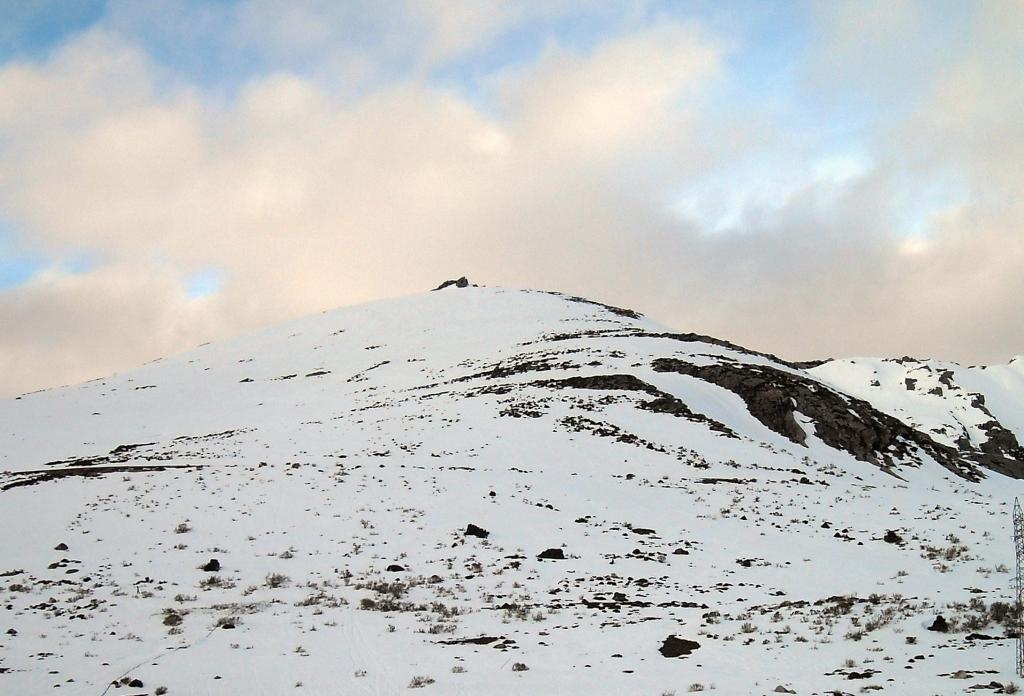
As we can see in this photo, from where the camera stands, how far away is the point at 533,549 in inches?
790

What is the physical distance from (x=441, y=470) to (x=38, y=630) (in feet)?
60.3

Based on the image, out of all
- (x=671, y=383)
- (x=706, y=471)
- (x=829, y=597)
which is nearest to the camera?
(x=829, y=597)

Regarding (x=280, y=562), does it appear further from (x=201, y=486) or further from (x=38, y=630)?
(x=201, y=486)

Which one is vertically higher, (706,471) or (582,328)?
(582,328)

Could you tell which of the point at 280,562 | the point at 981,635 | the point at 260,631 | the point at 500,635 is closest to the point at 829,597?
the point at 981,635

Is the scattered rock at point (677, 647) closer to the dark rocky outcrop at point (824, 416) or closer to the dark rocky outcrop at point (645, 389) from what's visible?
the dark rocky outcrop at point (645, 389)

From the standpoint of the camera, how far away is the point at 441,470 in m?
30.2

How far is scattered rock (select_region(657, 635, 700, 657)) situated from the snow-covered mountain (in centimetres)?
6

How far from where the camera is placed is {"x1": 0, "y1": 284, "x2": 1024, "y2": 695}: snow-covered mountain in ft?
35.6

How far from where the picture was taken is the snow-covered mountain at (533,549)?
1084 centimetres

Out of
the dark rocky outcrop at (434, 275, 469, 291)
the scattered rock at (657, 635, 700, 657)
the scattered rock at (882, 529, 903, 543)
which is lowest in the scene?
the scattered rock at (657, 635, 700, 657)

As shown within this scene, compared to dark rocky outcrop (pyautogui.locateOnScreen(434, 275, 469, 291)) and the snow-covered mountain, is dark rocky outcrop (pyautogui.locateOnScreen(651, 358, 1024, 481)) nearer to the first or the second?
the snow-covered mountain

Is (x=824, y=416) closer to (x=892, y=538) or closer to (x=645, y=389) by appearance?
(x=645, y=389)

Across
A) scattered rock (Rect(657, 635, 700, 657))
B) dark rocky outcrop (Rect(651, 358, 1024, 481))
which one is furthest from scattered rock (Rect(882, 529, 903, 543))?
dark rocky outcrop (Rect(651, 358, 1024, 481))
